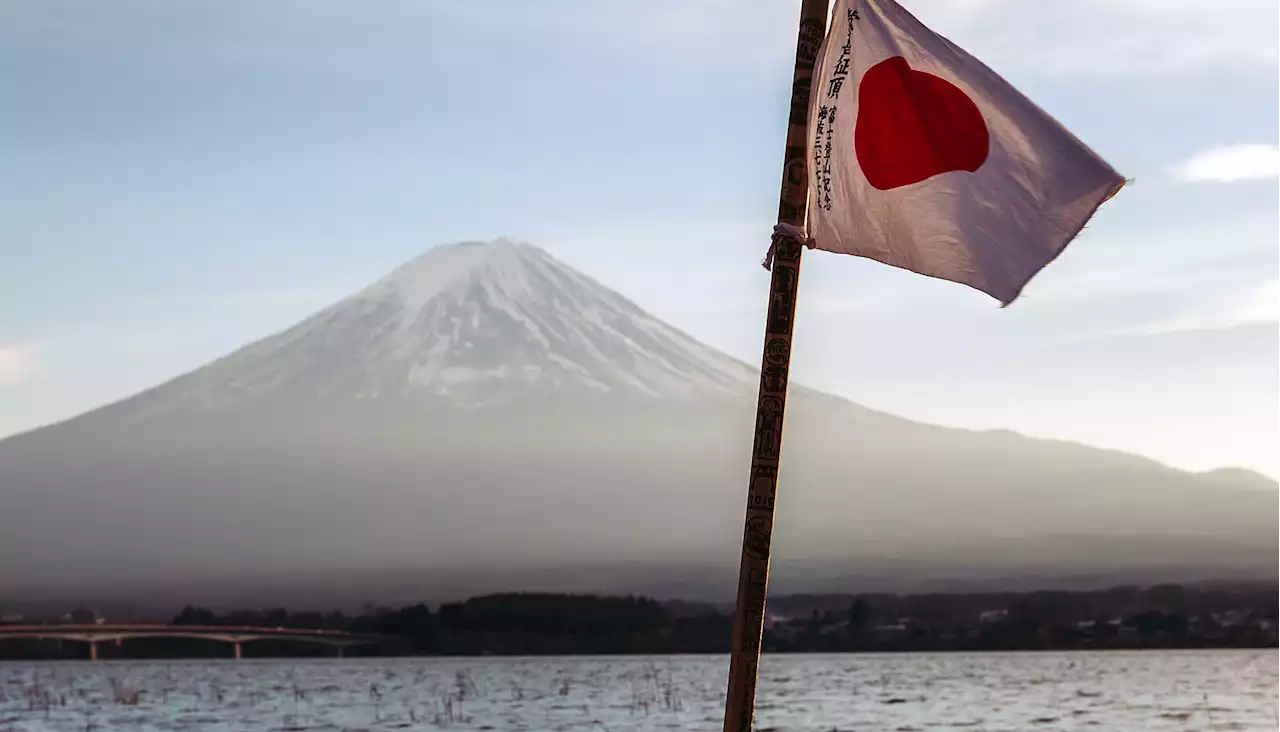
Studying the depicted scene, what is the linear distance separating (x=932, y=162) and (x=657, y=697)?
48.1 meters

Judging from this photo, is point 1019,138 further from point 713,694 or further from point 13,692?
point 13,692

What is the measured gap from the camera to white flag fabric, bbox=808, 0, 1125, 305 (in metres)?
7.80

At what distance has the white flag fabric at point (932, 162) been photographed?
7801mm

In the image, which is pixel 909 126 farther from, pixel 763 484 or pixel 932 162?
pixel 763 484

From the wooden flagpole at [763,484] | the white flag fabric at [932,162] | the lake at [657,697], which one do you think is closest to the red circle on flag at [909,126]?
the white flag fabric at [932,162]

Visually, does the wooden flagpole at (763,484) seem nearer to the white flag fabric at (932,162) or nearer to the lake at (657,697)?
the white flag fabric at (932,162)

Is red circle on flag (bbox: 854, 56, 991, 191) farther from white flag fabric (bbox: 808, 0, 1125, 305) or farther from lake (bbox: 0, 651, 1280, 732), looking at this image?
lake (bbox: 0, 651, 1280, 732)

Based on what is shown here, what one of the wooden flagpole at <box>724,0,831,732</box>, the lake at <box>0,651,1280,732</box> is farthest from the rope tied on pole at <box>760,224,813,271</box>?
the lake at <box>0,651,1280,732</box>

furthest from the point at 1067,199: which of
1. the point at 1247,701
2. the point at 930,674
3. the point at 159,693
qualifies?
the point at 930,674

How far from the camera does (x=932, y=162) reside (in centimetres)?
794

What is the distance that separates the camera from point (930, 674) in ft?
234

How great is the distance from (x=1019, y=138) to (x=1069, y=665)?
7482cm

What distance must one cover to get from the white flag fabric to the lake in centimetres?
3334

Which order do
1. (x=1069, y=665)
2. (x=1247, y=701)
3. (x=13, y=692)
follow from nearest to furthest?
(x=1247, y=701) < (x=13, y=692) < (x=1069, y=665)
